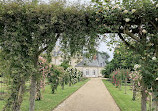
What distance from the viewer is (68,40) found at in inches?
162

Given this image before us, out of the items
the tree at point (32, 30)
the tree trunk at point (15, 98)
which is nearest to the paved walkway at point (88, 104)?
the tree trunk at point (15, 98)

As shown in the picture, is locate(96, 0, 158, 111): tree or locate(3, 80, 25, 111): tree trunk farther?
locate(3, 80, 25, 111): tree trunk

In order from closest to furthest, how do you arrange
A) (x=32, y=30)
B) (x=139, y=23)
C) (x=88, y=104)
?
(x=139, y=23) → (x=32, y=30) → (x=88, y=104)

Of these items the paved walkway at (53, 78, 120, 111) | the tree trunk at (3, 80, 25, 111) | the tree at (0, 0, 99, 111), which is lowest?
the paved walkway at (53, 78, 120, 111)

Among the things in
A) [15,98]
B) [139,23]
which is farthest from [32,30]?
[139,23]

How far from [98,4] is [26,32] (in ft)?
6.69

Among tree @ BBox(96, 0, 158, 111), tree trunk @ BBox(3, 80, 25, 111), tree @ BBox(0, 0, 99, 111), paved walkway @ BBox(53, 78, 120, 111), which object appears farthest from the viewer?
paved walkway @ BBox(53, 78, 120, 111)

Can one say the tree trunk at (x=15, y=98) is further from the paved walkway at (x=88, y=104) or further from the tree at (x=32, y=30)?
the paved walkway at (x=88, y=104)

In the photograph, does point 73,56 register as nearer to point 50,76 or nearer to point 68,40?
point 68,40

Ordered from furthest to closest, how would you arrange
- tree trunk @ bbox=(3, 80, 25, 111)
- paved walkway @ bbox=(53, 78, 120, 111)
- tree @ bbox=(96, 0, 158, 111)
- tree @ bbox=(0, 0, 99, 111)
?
paved walkway @ bbox=(53, 78, 120, 111) → tree trunk @ bbox=(3, 80, 25, 111) → tree @ bbox=(0, 0, 99, 111) → tree @ bbox=(96, 0, 158, 111)

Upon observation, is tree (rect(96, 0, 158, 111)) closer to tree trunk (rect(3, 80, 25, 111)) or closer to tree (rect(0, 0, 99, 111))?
tree (rect(0, 0, 99, 111))

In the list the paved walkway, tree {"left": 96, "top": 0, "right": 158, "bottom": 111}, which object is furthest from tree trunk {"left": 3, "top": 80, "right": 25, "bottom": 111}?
Answer: tree {"left": 96, "top": 0, "right": 158, "bottom": 111}

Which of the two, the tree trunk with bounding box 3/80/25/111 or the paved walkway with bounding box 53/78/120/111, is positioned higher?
the tree trunk with bounding box 3/80/25/111

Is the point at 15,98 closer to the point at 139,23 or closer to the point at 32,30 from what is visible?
the point at 32,30
